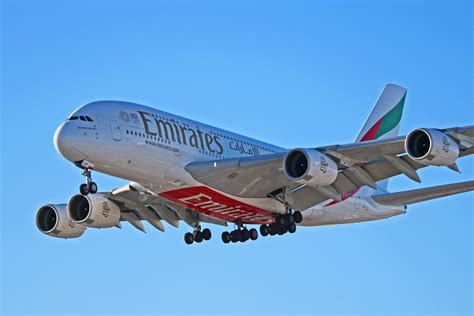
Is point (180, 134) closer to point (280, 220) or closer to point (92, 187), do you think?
point (92, 187)

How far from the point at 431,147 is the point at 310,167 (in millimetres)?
4599

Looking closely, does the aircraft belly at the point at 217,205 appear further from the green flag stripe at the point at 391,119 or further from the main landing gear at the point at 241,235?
the green flag stripe at the point at 391,119

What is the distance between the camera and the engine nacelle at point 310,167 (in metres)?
40.7

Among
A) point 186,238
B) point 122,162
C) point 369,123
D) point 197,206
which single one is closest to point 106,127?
point 122,162

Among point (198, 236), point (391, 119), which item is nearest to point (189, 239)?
point (198, 236)

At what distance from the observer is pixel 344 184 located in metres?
43.6

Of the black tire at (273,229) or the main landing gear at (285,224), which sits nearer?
the main landing gear at (285,224)

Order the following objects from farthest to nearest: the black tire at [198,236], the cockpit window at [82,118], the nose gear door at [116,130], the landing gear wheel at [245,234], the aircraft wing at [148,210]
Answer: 1. the black tire at [198,236]
2. the landing gear wheel at [245,234]
3. the aircraft wing at [148,210]
4. the nose gear door at [116,130]
5. the cockpit window at [82,118]

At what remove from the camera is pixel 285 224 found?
146 feet

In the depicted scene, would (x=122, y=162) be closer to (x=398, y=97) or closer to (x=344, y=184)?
(x=344, y=184)

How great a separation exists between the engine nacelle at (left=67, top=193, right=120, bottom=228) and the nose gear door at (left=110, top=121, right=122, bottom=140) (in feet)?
23.5

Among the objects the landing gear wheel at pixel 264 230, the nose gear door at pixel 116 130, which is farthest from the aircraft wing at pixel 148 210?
the nose gear door at pixel 116 130

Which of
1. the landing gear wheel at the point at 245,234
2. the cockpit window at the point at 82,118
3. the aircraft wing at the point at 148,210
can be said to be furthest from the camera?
the landing gear wheel at the point at 245,234

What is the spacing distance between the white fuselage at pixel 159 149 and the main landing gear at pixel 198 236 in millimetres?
1354
